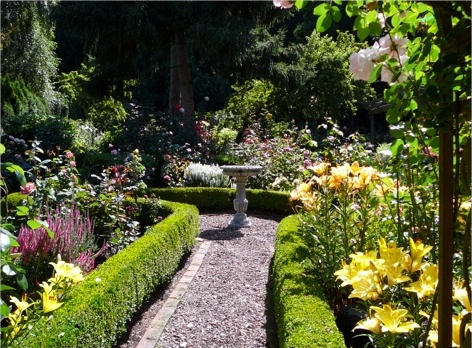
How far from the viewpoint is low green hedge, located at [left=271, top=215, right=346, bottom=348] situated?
96.7 inches

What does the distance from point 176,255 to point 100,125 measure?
15.6 meters

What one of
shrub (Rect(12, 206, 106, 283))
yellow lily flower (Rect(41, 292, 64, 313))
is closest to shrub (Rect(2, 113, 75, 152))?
shrub (Rect(12, 206, 106, 283))

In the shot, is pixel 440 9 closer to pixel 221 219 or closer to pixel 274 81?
pixel 221 219

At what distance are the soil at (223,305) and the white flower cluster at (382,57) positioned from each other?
255cm

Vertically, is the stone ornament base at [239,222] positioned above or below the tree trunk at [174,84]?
A: below

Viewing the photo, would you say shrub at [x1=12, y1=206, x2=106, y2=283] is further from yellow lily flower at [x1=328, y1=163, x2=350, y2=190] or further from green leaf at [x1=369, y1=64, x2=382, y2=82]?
green leaf at [x1=369, y1=64, x2=382, y2=82]

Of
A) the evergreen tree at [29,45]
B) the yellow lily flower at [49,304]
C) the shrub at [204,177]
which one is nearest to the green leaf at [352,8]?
the yellow lily flower at [49,304]

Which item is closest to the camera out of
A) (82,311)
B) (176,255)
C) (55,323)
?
(55,323)

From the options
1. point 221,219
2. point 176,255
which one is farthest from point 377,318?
point 221,219

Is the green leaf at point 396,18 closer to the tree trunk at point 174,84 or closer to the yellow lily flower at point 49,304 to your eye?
the yellow lily flower at point 49,304

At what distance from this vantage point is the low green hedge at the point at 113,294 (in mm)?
2395

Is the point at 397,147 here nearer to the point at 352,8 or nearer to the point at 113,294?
the point at 352,8

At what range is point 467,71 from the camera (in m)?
0.97

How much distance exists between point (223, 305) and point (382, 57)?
326 cm
